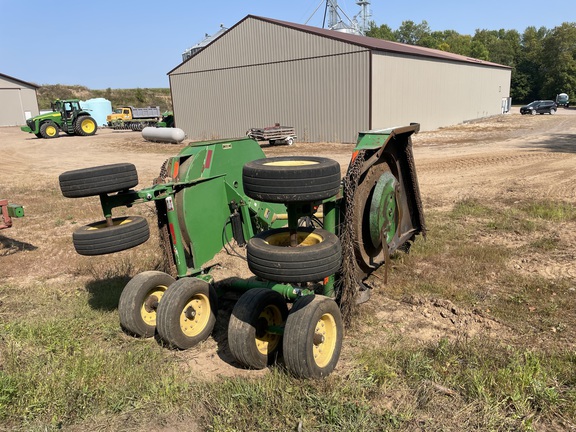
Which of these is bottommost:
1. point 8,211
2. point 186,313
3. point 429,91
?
point 186,313

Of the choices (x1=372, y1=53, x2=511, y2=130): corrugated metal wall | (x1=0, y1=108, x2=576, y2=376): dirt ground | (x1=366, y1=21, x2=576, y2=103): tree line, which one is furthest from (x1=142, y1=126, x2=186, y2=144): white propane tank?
(x1=366, y1=21, x2=576, y2=103): tree line

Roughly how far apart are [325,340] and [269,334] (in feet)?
1.72

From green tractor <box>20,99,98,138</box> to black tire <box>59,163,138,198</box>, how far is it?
31642 mm

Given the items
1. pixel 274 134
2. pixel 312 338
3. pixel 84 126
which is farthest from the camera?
pixel 84 126

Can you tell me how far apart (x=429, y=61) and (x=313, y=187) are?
28.6m

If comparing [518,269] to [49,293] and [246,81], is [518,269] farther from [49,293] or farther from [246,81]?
[246,81]

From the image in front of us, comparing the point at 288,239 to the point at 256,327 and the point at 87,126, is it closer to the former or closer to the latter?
the point at 256,327

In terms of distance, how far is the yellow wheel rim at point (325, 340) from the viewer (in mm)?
3691

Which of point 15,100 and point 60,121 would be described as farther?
point 15,100

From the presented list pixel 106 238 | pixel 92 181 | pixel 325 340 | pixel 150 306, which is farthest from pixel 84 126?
pixel 325 340

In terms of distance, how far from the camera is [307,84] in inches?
953

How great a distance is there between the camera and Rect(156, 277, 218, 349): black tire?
4.10 metres

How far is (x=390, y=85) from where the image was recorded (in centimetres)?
2394

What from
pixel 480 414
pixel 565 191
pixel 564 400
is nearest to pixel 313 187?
pixel 480 414
